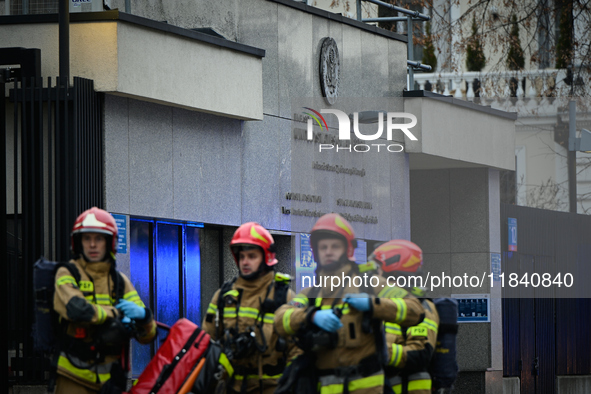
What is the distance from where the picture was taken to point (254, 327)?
9.48 meters

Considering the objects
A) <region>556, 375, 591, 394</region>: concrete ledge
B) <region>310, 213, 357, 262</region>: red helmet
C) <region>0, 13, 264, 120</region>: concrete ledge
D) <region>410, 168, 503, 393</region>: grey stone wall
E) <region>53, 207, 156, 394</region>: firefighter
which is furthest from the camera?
<region>556, 375, 591, 394</region>: concrete ledge

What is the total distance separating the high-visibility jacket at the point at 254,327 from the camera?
31.2 feet

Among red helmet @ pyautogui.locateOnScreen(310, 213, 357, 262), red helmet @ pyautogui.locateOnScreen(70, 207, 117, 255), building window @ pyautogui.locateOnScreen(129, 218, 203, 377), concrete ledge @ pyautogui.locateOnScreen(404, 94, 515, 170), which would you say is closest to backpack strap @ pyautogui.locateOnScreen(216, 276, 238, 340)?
red helmet @ pyautogui.locateOnScreen(70, 207, 117, 255)

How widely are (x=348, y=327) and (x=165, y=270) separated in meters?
6.05

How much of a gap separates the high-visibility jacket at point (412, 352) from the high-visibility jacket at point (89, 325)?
6.01ft

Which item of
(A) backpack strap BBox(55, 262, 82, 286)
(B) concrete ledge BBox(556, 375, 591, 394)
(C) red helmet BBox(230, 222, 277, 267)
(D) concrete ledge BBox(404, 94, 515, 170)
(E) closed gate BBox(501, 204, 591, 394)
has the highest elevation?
(D) concrete ledge BBox(404, 94, 515, 170)

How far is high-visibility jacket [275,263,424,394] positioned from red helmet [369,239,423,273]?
0.86 m

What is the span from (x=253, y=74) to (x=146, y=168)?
2.19 m

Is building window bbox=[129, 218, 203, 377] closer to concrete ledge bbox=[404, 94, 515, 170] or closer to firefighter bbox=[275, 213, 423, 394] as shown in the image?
concrete ledge bbox=[404, 94, 515, 170]

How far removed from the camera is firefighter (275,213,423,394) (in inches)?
332

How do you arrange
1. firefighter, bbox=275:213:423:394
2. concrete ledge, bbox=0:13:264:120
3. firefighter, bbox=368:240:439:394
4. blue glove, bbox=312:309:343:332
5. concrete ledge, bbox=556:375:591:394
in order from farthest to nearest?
concrete ledge, bbox=556:375:591:394 → concrete ledge, bbox=0:13:264:120 → firefighter, bbox=368:240:439:394 → firefighter, bbox=275:213:423:394 → blue glove, bbox=312:309:343:332

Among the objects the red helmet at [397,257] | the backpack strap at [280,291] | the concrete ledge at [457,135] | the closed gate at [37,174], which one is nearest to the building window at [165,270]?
the closed gate at [37,174]

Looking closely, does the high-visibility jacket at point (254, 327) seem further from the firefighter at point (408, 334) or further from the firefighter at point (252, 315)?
the firefighter at point (408, 334)

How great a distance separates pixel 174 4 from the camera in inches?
574
